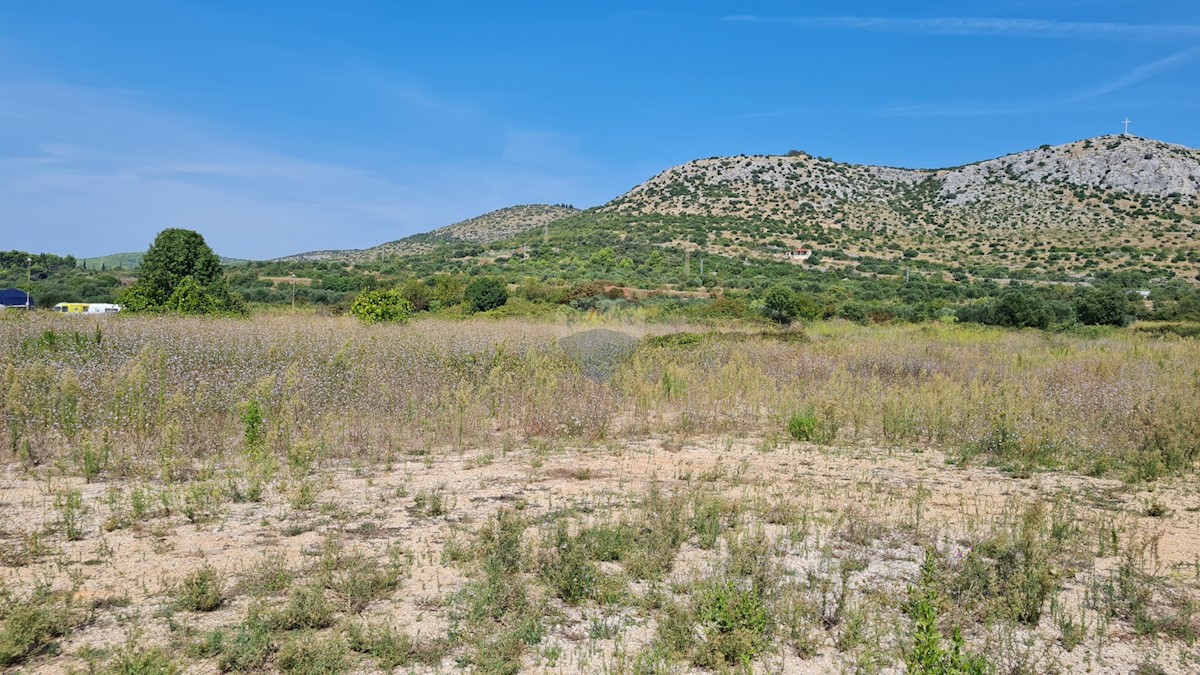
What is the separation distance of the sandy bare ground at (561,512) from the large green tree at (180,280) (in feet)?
41.6

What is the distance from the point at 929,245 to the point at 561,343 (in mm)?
57523

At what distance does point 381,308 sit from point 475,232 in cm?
8261

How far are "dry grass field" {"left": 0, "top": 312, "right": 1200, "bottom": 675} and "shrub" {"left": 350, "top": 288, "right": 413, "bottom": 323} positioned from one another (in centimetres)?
560

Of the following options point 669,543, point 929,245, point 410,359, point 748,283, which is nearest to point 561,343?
point 410,359

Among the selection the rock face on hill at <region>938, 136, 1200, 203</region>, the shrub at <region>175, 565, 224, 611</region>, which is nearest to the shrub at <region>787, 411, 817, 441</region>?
the shrub at <region>175, 565, 224, 611</region>

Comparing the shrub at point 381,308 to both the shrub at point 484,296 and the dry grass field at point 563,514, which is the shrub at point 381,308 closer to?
the dry grass field at point 563,514

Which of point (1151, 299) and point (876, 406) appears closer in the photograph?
point (876, 406)

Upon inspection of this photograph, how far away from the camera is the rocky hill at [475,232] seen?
304ft

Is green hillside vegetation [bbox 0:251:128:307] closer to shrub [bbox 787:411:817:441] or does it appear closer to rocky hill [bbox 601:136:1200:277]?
shrub [bbox 787:411:817:441]

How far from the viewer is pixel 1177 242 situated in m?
55.5

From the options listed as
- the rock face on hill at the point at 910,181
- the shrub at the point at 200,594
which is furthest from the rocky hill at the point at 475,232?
the shrub at the point at 200,594

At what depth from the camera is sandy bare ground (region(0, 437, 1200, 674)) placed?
3.78 metres

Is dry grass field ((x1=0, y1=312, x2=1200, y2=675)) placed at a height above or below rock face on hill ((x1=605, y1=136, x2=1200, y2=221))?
below

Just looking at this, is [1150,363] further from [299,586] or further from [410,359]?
[299,586]
